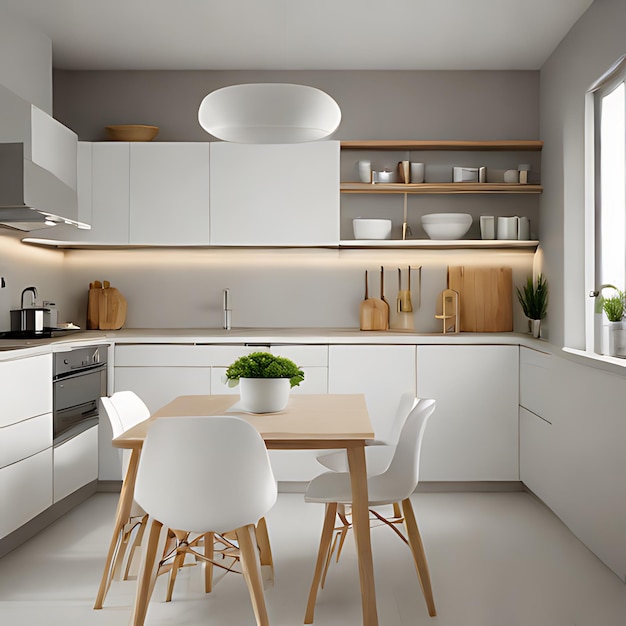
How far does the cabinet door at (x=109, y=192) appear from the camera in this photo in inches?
186

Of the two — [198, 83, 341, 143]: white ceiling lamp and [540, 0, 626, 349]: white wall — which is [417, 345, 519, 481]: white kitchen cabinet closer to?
[540, 0, 626, 349]: white wall

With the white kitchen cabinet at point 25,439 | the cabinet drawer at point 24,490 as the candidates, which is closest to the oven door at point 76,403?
the white kitchen cabinet at point 25,439

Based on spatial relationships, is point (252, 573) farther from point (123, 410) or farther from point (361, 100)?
point (361, 100)

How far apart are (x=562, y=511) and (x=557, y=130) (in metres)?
2.29

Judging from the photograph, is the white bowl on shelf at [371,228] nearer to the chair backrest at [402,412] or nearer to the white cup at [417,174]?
the white cup at [417,174]

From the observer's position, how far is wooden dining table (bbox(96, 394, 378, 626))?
2.48 metres

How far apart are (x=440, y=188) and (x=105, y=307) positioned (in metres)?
2.42

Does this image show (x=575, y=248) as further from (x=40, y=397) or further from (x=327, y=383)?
(x=40, y=397)

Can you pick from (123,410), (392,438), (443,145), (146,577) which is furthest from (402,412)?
(443,145)

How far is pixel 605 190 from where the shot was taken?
397 centimetres

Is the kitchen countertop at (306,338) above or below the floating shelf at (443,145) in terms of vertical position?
below

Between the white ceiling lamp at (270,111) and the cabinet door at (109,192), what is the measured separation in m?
2.07

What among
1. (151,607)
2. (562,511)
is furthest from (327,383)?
(151,607)

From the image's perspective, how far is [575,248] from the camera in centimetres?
417
